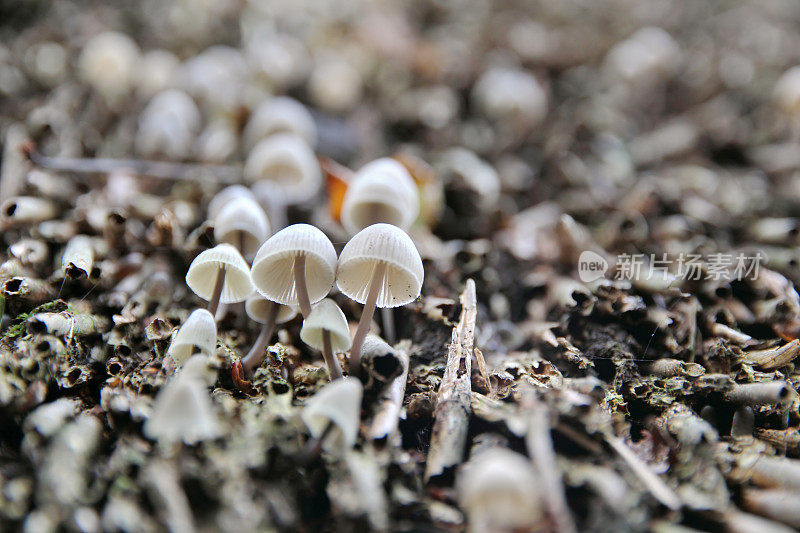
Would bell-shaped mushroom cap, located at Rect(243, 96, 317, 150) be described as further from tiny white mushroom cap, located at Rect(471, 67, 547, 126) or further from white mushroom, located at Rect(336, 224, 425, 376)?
white mushroom, located at Rect(336, 224, 425, 376)

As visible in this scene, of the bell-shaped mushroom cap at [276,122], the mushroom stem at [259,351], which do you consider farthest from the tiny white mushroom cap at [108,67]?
the mushroom stem at [259,351]

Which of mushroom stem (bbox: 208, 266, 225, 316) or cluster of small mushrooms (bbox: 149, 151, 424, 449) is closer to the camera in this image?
cluster of small mushrooms (bbox: 149, 151, 424, 449)

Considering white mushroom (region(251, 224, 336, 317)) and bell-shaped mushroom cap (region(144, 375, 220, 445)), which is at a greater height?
white mushroom (region(251, 224, 336, 317))

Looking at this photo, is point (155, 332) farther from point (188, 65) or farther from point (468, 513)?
point (188, 65)

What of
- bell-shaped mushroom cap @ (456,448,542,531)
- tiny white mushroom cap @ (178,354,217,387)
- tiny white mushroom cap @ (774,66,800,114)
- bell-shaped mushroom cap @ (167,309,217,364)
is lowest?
bell-shaped mushroom cap @ (456,448,542,531)

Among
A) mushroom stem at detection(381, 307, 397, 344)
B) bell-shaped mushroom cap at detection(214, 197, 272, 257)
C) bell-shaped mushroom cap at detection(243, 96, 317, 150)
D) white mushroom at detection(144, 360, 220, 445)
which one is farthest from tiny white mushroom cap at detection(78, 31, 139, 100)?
white mushroom at detection(144, 360, 220, 445)

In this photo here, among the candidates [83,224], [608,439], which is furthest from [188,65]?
[608,439]

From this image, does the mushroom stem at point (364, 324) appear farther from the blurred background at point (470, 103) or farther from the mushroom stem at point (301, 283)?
the blurred background at point (470, 103)
